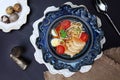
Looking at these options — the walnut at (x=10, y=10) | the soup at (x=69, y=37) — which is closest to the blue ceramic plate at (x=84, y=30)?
the soup at (x=69, y=37)

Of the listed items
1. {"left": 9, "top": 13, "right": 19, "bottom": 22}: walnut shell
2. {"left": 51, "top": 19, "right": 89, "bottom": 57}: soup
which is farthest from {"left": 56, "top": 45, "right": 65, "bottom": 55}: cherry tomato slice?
{"left": 9, "top": 13, "right": 19, "bottom": 22}: walnut shell

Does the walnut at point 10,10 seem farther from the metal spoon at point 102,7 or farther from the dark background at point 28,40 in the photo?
the metal spoon at point 102,7

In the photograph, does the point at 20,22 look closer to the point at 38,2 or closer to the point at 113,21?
the point at 38,2

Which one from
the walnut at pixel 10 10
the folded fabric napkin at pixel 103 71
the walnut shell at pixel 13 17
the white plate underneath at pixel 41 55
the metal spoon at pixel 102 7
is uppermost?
the walnut at pixel 10 10

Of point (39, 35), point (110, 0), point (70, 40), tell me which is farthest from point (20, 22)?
point (110, 0)

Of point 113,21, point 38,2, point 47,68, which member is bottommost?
point 47,68

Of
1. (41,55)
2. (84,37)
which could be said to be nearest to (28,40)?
(41,55)
